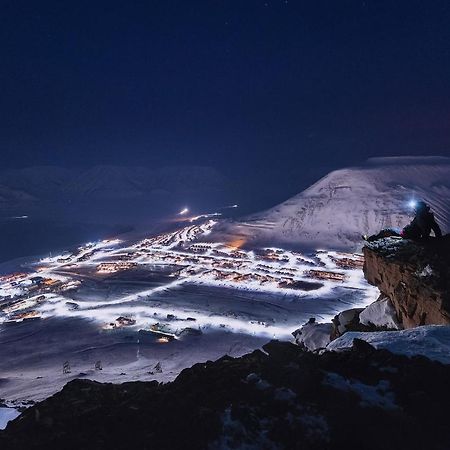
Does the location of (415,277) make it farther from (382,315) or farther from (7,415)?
(7,415)

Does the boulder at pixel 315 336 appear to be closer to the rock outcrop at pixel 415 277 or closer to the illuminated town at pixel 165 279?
the rock outcrop at pixel 415 277

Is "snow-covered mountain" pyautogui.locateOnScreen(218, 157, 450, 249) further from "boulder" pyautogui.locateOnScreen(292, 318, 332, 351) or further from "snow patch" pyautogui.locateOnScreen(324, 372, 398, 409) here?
"snow patch" pyautogui.locateOnScreen(324, 372, 398, 409)

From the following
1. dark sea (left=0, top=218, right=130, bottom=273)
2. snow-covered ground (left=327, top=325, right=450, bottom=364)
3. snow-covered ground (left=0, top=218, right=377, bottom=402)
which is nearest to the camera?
snow-covered ground (left=327, top=325, right=450, bottom=364)

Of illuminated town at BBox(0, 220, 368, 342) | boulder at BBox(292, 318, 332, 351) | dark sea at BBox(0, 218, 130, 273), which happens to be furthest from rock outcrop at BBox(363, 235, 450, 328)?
dark sea at BBox(0, 218, 130, 273)

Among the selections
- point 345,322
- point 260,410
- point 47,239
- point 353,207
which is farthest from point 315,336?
point 47,239

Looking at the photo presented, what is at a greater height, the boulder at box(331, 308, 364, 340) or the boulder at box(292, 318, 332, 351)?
the boulder at box(331, 308, 364, 340)

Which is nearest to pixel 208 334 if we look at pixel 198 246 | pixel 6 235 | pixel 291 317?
pixel 291 317

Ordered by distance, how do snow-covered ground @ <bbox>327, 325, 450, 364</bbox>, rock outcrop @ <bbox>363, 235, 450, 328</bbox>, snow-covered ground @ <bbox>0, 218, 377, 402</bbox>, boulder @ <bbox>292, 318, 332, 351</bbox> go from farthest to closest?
1. snow-covered ground @ <bbox>0, 218, 377, 402</bbox>
2. boulder @ <bbox>292, 318, 332, 351</bbox>
3. rock outcrop @ <bbox>363, 235, 450, 328</bbox>
4. snow-covered ground @ <bbox>327, 325, 450, 364</bbox>
